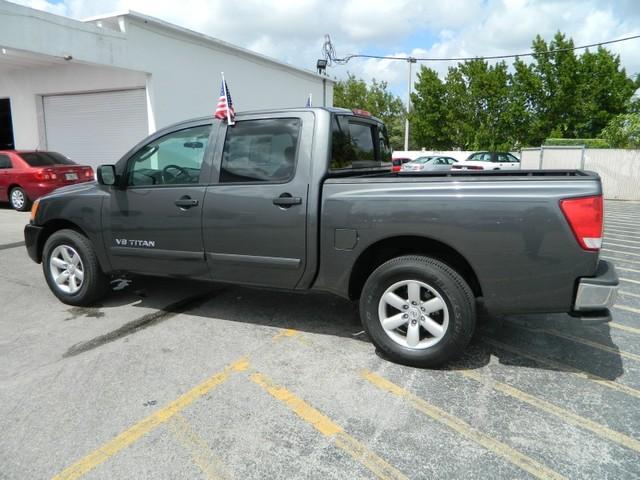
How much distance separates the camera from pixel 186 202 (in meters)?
3.95

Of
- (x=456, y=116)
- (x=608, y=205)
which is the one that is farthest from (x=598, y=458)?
(x=456, y=116)

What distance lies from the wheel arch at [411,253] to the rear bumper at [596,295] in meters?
0.60

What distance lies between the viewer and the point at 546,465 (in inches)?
91.9

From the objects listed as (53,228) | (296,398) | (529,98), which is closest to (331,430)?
(296,398)

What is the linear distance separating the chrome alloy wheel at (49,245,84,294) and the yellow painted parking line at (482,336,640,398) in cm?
385

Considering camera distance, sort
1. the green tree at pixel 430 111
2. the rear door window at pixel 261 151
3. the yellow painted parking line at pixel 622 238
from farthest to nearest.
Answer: the green tree at pixel 430 111 → the yellow painted parking line at pixel 622 238 → the rear door window at pixel 261 151

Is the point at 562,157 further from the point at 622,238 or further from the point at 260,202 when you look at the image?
the point at 260,202

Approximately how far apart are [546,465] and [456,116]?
31057 mm

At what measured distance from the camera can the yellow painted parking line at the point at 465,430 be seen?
7.60ft

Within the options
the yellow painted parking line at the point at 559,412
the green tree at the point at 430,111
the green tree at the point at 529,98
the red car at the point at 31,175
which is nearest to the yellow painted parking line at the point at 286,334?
the yellow painted parking line at the point at 559,412

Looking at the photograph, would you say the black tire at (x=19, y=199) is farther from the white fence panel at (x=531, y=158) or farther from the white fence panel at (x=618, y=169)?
the white fence panel at (x=618, y=169)

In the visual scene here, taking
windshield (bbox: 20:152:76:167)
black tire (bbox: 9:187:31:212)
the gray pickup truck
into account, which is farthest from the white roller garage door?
the gray pickup truck

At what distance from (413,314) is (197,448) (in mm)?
1657

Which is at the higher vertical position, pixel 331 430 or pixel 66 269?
pixel 66 269
